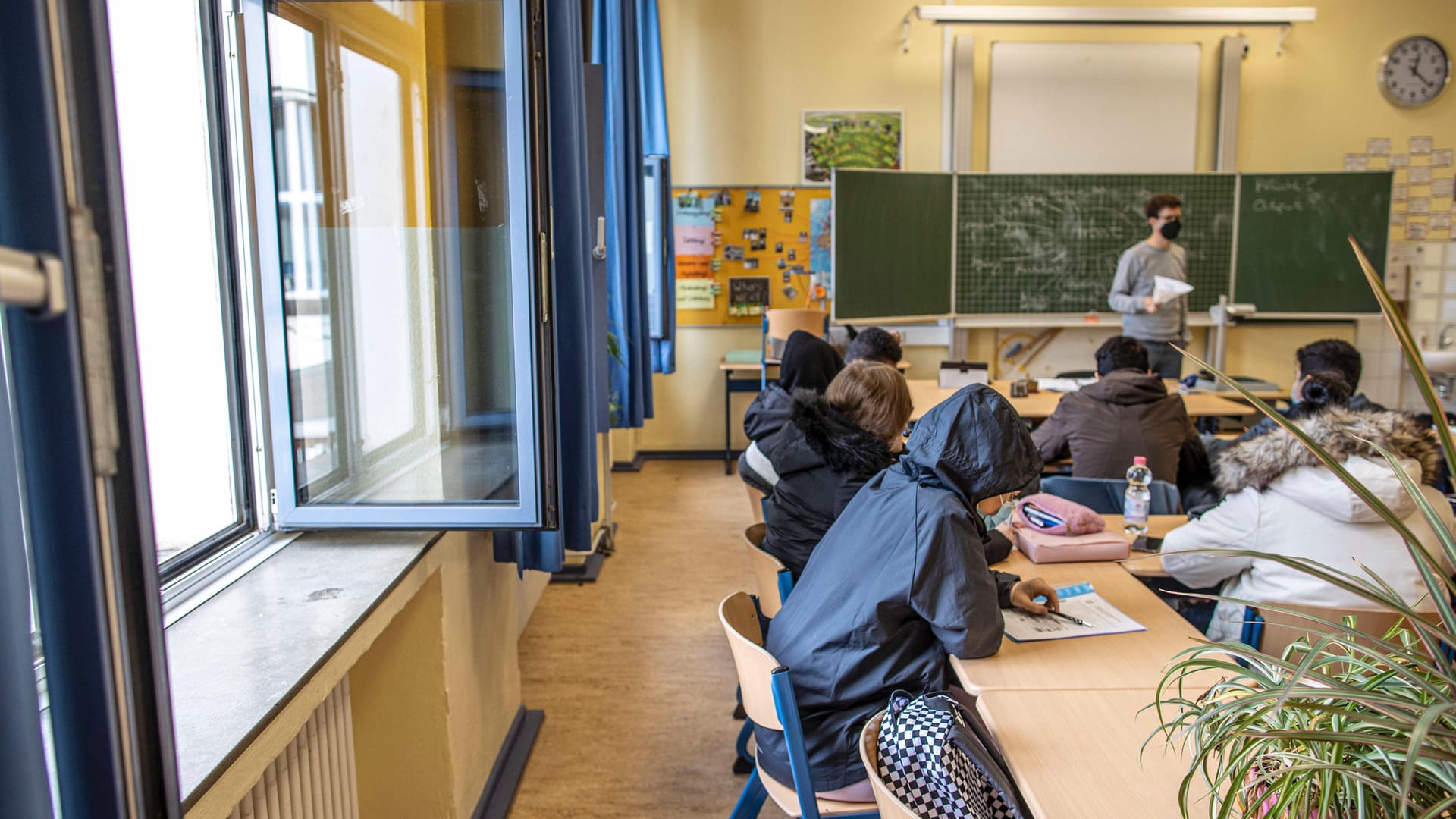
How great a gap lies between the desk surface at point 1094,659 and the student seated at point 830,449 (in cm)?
65

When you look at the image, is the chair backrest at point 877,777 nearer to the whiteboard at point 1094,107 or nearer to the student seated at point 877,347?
the student seated at point 877,347

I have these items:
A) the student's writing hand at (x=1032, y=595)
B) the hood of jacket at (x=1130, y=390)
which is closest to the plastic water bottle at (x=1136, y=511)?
the student's writing hand at (x=1032, y=595)

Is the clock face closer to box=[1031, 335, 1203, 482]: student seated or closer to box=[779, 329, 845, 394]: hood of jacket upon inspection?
box=[1031, 335, 1203, 482]: student seated

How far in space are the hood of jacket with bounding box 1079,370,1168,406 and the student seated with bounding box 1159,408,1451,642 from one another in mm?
1109

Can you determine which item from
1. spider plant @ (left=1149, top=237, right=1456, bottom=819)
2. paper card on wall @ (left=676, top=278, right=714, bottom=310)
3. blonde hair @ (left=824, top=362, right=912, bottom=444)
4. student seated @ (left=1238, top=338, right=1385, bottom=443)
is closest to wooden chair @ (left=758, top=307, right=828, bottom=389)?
paper card on wall @ (left=676, top=278, right=714, bottom=310)

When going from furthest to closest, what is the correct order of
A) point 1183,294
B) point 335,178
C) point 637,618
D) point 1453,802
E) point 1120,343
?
1. point 1183,294
2. point 637,618
3. point 1120,343
4. point 335,178
5. point 1453,802

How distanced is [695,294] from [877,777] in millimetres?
5522

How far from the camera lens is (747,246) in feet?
21.4

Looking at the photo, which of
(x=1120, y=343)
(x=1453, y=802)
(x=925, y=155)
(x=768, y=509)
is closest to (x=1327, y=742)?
(x=1453, y=802)

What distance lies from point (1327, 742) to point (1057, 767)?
600 mm

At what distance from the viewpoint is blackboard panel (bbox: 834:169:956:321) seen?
5922 millimetres

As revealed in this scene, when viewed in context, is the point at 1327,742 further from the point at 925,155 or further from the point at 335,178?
the point at 925,155

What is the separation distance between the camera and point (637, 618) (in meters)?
3.76

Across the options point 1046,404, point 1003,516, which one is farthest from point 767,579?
point 1046,404
